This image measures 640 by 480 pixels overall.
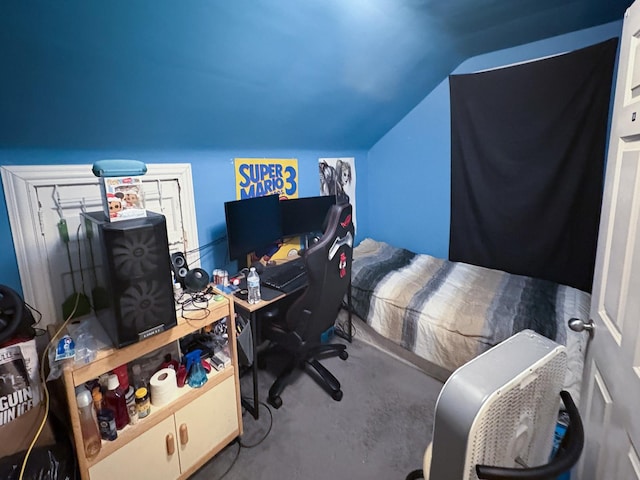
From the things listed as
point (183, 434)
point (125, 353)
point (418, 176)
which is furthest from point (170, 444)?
point (418, 176)

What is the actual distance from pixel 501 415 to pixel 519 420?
11 centimetres

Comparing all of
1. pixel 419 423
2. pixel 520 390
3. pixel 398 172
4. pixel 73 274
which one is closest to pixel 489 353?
pixel 520 390

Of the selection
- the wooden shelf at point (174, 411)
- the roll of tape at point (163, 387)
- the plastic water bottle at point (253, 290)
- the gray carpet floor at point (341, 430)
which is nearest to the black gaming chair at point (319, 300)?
the gray carpet floor at point (341, 430)

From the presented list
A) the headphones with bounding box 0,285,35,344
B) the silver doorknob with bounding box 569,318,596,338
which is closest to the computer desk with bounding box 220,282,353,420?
the headphones with bounding box 0,285,35,344

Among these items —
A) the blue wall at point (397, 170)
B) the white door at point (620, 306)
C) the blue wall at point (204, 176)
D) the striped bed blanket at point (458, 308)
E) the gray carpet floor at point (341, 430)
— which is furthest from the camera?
the blue wall at point (397, 170)

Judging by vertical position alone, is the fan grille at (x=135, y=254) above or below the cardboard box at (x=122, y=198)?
below

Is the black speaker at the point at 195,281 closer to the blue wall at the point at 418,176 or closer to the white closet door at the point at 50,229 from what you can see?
the white closet door at the point at 50,229

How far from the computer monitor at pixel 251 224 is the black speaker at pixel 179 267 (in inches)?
11.5

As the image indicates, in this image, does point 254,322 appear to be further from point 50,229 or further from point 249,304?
point 50,229

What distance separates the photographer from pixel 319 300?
5.52ft

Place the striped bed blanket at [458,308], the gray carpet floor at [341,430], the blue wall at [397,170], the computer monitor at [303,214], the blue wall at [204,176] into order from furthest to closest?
1. the computer monitor at [303,214]
2. the blue wall at [397,170]
3. the striped bed blanket at [458,308]
4. the gray carpet floor at [341,430]
5. the blue wall at [204,176]

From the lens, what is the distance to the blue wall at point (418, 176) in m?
2.87

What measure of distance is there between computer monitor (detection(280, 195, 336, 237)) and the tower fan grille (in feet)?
6.22

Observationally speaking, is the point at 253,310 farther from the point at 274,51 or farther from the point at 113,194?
the point at 274,51
